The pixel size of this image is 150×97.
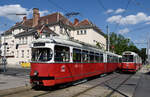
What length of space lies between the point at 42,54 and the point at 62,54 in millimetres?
1148

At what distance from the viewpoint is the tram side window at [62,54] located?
9.41 metres

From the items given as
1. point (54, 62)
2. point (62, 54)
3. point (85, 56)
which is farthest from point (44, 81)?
point (85, 56)

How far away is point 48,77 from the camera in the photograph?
8852mm

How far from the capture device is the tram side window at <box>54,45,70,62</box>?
9406 millimetres

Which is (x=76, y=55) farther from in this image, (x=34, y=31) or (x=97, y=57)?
(x=34, y=31)


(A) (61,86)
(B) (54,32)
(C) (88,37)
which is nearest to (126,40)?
(C) (88,37)

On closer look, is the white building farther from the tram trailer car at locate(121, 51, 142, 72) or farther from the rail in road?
the rail in road

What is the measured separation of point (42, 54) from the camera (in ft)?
30.8

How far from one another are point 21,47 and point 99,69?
3028 centimetres

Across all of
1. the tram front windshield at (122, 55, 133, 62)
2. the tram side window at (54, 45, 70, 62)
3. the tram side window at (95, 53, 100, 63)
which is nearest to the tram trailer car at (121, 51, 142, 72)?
the tram front windshield at (122, 55, 133, 62)

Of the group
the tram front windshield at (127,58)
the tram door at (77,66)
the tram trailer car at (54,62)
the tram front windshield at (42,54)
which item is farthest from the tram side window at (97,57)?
the tram front windshield at (127,58)

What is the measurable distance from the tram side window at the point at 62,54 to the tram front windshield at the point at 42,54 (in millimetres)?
381

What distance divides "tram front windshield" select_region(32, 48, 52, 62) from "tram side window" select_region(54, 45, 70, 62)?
38 cm

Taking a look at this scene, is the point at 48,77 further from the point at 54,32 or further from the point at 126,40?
the point at 126,40
